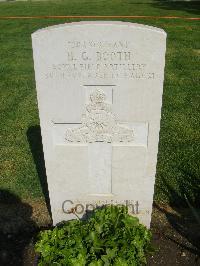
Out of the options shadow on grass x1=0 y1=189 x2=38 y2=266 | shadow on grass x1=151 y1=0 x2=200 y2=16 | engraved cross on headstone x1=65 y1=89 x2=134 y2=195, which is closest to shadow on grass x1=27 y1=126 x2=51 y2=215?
shadow on grass x1=0 y1=189 x2=38 y2=266

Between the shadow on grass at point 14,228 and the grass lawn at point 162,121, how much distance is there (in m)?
0.16

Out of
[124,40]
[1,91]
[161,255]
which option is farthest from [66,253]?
[1,91]

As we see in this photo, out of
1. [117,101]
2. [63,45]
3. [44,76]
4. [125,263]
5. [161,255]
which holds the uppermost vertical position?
[63,45]

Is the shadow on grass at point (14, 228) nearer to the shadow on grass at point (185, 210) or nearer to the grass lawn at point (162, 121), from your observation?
the grass lawn at point (162, 121)

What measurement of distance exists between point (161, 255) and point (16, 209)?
1.67 metres

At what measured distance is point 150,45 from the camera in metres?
2.85

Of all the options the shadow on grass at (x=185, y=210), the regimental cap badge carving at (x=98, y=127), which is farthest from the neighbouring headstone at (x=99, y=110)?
the shadow on grass at (x=185, y=210)

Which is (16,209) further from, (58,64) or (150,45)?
(150,45)

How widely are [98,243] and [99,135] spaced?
922mm

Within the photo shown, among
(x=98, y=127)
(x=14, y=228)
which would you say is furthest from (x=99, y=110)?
(x=14, y=228)

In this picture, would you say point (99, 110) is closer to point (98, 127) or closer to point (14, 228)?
point (98, 127)

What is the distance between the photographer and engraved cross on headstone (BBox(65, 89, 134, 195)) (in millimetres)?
3156

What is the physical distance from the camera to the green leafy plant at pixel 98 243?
2.82 m

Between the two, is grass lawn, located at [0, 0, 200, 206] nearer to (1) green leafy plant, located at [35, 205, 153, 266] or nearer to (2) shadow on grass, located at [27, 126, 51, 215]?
(2) shadow on grass, located at [27, 126, 51, 215]
